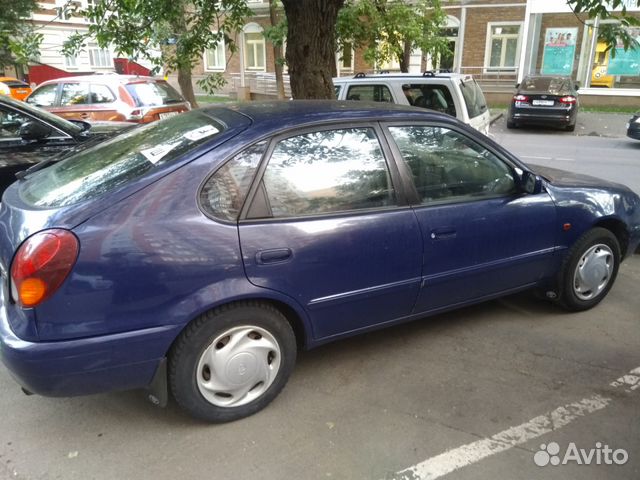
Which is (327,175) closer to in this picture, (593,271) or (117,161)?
(117,161)

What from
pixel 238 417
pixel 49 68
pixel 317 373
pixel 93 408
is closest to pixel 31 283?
pixel 93 408

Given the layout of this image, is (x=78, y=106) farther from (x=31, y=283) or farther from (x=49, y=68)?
(x=49, y=68)

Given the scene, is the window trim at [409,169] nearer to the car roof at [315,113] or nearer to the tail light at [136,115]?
the car roof at [315,113]

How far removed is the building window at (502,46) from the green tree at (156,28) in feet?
65.4

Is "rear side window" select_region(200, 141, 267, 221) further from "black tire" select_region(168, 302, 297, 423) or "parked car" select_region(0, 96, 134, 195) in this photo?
"parked car" select_region(0, 96, 134, 195)

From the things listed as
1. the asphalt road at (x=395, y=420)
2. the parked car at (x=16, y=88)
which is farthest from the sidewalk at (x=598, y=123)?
the parked car at (x=16, y=88)

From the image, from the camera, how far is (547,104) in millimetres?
16406

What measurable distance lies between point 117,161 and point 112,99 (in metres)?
8.54

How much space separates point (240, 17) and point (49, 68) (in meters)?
26.1

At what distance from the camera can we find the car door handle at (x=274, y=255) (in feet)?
9.00

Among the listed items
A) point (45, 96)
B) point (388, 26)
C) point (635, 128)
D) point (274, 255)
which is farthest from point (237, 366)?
point (635, 128)

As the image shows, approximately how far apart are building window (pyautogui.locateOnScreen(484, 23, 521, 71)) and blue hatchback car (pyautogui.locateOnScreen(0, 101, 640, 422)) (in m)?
23.4

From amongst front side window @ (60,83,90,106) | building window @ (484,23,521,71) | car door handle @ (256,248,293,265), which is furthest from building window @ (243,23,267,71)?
car door handle @ (256,248,293,265)

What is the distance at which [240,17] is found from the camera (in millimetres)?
7754
